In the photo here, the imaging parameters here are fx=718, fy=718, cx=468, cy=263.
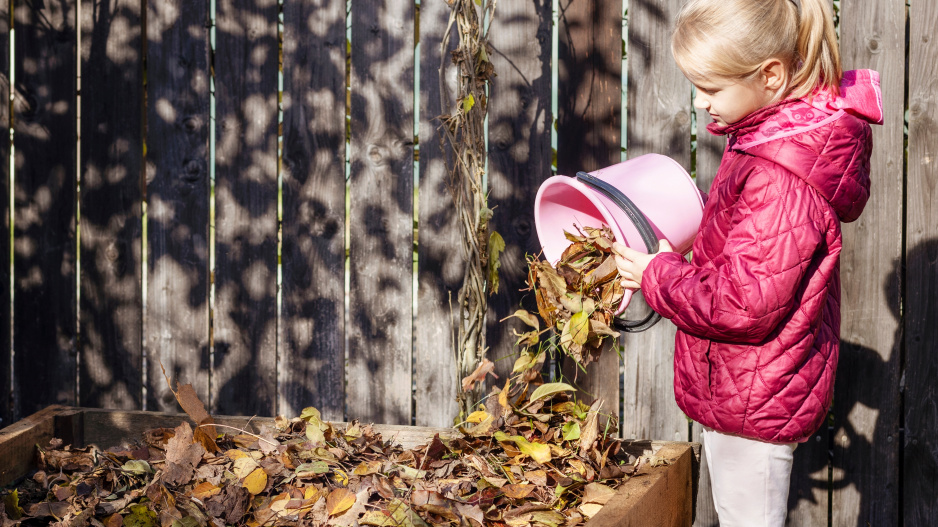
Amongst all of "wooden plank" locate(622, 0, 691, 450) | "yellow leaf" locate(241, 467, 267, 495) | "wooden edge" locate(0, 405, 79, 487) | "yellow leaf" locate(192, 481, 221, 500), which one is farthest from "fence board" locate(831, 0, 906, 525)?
"wooden edge" locate(0, 405, 79, 487)

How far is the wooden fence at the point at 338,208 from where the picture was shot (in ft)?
7.63

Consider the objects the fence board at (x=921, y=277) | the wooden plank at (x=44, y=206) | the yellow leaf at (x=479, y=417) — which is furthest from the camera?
the wooden plank at (x=44, y=206)

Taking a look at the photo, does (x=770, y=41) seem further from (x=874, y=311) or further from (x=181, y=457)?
(x=181, y=457)

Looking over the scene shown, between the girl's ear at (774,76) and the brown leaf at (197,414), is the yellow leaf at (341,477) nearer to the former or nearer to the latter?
the brown leaf at (197,414)

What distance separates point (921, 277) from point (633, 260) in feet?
4.21

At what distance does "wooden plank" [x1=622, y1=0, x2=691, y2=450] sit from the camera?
7.83ft

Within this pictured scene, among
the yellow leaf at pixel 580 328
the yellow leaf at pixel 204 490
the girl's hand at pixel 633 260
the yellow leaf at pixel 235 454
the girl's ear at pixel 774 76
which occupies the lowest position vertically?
the yellow leaf at pixel 204 490

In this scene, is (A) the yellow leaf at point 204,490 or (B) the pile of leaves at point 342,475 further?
(A) the yellow leaf at point 204,490

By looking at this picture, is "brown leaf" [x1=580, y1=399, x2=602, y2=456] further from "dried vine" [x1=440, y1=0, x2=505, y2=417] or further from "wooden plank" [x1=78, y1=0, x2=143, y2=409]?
"wooden plank" [x1=78, y1=0, x2=143, y2=409]

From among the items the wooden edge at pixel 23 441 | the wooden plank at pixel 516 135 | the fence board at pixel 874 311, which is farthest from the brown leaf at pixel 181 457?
the fence board at pixel 874 311

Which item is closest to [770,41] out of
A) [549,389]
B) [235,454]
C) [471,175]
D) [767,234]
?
[767,234]

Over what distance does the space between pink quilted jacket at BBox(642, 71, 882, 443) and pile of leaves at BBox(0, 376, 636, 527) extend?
1.05 feet

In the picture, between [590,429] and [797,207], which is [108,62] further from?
[797,207]

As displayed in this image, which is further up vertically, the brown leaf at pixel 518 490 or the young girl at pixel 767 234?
the young girl at pixel 767 234
